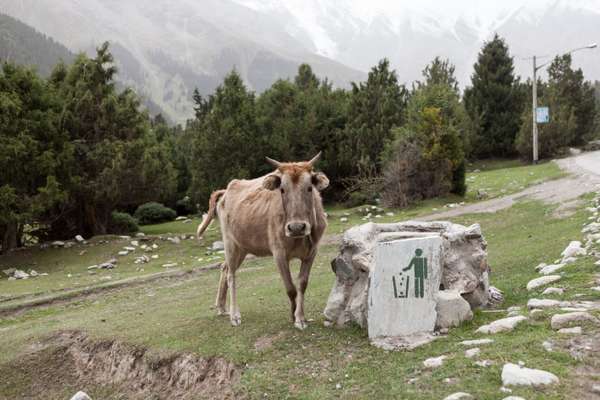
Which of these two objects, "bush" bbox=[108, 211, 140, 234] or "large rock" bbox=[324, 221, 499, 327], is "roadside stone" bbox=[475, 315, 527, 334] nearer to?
"large rock" bbox=[324, 221, 499, 327]

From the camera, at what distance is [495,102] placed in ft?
153

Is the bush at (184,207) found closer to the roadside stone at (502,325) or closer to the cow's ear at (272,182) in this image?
the cow's ear at (272,182)

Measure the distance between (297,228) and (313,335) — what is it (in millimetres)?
1581

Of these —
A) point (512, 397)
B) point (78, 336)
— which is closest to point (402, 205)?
point (78, 336)

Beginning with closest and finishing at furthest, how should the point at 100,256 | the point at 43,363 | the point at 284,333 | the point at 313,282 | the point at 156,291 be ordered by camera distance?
the point at 284,333
the point at 43,363
the point at 313,282
the point at 156,291
the point at 100,256

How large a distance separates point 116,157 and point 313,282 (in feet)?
58.4

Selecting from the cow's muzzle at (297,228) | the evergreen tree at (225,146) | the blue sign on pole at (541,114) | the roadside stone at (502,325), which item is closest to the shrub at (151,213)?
the evergreen tree at (225,146)

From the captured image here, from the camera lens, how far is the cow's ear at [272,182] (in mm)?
8016

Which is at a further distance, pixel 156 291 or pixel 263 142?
pixel 263 142

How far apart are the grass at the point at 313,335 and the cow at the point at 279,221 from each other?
0.75 metres

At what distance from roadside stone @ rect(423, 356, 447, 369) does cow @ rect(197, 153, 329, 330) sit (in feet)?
7.58

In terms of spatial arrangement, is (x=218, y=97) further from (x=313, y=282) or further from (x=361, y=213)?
(x=313, y=282)

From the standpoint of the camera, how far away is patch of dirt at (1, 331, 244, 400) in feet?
25.3

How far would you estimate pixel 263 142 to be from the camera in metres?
36.7
